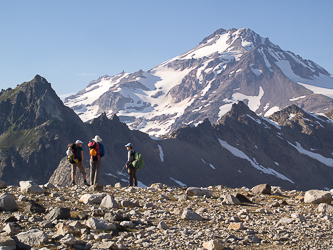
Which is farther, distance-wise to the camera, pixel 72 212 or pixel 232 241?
pixel 72 212

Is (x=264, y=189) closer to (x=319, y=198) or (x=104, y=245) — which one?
(x=319, y=198)

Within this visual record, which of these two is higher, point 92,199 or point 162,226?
point 92,199

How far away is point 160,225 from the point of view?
1148cm

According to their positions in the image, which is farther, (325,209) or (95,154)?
(95,154)

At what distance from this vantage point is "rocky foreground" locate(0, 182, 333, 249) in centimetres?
967

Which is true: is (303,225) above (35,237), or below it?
below

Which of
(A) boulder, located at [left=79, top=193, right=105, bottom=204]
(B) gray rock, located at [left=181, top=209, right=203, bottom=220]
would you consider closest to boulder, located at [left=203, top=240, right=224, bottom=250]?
(B) gray rock, located at [left=181, top=209, right=203, bottom=220]

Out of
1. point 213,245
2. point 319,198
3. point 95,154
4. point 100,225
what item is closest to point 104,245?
point 100,225

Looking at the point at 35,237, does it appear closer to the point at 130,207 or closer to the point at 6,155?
the point at 130,207

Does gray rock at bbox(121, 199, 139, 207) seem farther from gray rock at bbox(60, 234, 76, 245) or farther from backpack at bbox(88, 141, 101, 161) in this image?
backpack at bbox(88, 141, 101, 161)

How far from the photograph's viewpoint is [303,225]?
12.4m

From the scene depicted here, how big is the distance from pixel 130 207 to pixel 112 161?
602 feet

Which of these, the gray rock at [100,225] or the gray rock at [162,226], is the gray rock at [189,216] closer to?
the gray rock at [162,226]

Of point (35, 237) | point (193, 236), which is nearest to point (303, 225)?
point (193, 236)
